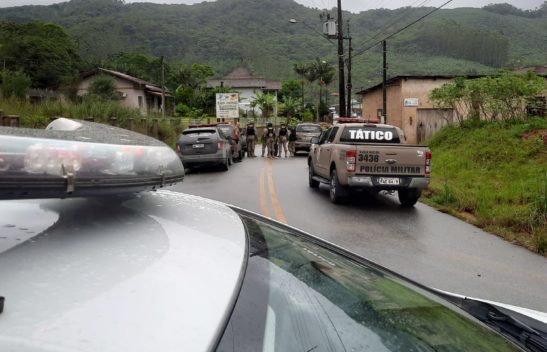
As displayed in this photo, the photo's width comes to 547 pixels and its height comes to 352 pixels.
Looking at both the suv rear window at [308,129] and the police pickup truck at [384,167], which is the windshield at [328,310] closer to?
the police pickup truck at [384,167]

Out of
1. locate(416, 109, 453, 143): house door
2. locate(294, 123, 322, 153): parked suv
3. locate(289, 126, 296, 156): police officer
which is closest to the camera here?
locate(416, 109, 453, 143): house door

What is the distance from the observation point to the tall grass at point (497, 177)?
8641mm

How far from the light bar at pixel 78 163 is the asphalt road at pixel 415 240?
4435mm

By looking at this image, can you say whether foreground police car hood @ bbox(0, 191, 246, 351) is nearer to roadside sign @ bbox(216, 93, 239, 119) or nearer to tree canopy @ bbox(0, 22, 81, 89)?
roadside sign @ bbox(216, 93, 239, 119)

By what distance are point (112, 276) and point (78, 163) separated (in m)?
0.33

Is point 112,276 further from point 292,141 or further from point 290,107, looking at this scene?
point 290,107

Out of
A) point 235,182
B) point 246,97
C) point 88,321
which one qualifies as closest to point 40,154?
point 88,321

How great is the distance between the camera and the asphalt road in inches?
223

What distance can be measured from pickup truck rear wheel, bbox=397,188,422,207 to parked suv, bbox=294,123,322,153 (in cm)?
1707

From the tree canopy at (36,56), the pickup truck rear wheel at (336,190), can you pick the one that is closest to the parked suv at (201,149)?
the pickup truck rear wheel at (336,190)

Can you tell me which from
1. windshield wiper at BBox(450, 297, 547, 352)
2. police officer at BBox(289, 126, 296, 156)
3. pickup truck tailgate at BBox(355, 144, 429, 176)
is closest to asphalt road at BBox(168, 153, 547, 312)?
pickup truck tailgate at BBox(355, 144, 429, 176)

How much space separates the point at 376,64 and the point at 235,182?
62497 mm

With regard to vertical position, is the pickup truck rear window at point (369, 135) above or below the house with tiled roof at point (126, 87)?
below

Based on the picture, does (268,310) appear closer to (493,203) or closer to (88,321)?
(88,321)
